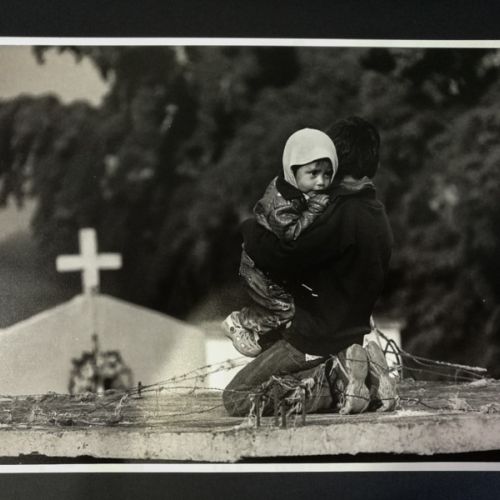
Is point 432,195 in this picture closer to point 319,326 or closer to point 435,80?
point 435,80

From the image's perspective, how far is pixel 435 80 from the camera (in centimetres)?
292

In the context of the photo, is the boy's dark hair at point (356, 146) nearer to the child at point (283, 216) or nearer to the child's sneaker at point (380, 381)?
the child at point (283, 216)

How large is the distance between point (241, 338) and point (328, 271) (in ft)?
1.34

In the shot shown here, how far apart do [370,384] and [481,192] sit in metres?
0.85

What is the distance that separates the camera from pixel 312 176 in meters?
2.80

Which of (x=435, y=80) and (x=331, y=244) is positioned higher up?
(x=435, y=80)

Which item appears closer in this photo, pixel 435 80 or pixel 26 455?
pixel 26 455

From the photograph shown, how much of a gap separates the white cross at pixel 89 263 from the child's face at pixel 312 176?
734mm

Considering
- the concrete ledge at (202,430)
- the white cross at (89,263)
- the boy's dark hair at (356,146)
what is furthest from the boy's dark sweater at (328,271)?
the white cross at (89,263)

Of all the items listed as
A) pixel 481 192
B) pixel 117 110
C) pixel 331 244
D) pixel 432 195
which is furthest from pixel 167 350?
pixel 481 192

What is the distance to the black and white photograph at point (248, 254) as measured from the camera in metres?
2.74

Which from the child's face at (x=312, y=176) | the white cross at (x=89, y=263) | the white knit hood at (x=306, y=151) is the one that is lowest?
the white cross at (x=89, y=263)

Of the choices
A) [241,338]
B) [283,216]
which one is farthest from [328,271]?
[241,338]

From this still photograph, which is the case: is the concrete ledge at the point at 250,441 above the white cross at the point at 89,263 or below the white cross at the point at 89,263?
below
